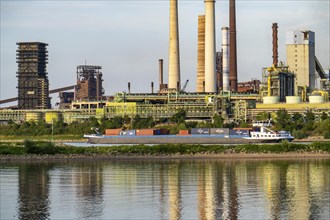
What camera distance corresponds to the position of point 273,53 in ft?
431

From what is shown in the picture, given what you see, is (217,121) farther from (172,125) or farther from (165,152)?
(165,152)

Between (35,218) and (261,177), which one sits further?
(261,177)

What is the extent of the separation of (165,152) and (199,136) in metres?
26.4

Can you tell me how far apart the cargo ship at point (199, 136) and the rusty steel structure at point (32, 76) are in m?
62.9

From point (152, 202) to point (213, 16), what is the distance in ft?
278

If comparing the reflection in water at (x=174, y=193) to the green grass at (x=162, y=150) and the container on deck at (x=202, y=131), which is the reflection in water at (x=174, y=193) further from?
the container on deck at (x=202, y=131)

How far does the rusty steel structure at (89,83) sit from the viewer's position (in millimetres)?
170500

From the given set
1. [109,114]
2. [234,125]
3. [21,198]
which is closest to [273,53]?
[234,125]

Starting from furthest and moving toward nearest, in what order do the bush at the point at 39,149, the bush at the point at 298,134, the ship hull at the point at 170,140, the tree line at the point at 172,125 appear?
the tree line at the point at 172,125 < the bush at the point at 298,134 < the ship hull at the point at 170,140 < the bush at the point at 39,149

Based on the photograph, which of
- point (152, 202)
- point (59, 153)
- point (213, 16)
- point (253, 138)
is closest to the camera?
point (152, 202)

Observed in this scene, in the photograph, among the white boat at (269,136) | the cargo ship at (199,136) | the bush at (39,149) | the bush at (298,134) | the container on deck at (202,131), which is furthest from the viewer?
the bush at (298,134)

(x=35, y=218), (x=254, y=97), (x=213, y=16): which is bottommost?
(x=35, y=218)

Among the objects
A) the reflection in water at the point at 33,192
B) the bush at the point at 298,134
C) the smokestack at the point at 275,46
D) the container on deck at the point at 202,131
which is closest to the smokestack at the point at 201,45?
the smokestack at the point at 275,46

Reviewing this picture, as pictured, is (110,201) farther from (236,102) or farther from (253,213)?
(236,102)
